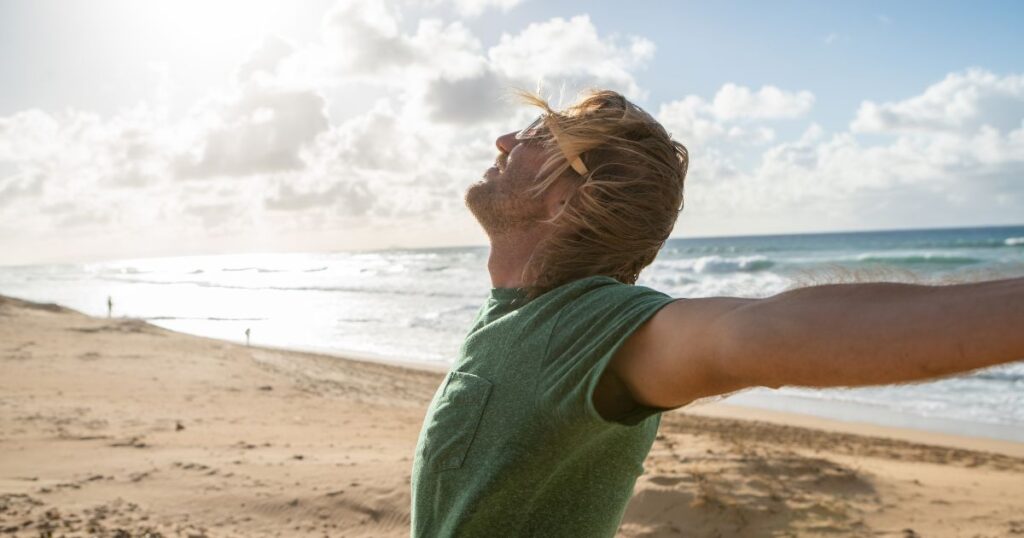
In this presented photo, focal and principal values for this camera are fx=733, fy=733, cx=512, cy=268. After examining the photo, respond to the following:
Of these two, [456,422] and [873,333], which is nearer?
[873,333]

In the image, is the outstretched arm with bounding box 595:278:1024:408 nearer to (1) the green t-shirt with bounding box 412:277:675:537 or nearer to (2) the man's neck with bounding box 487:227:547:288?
(1) the green t-shirt with bounding box 412:277:675:537

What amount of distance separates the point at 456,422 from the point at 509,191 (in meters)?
0.61

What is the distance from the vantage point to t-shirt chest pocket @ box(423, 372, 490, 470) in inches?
51.6

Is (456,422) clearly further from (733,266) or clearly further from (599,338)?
(733,266)

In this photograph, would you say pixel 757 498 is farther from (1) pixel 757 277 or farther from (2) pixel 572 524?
(1) pixel 757 277

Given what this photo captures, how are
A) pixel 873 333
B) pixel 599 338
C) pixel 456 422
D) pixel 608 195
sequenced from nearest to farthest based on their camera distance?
pixel 873 333
pixel 599 338
pixel 456 422
pixel 608 195

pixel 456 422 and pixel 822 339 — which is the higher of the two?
pixel 822 339

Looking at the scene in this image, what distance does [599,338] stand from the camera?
3.72ft

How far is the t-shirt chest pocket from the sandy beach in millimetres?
4131

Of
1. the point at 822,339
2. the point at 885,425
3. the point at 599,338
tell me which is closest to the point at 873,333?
the point at 822,339

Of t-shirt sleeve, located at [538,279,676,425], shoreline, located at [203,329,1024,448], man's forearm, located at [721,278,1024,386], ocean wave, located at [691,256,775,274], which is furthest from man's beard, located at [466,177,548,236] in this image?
ocean wave, located at [691,256,775,274]

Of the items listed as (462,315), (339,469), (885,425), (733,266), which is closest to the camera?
(339,469)

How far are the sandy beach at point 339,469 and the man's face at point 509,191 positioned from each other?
4072 millimetres

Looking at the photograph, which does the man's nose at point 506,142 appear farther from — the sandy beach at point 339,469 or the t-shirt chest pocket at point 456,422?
the sandy beach at point 339,469
